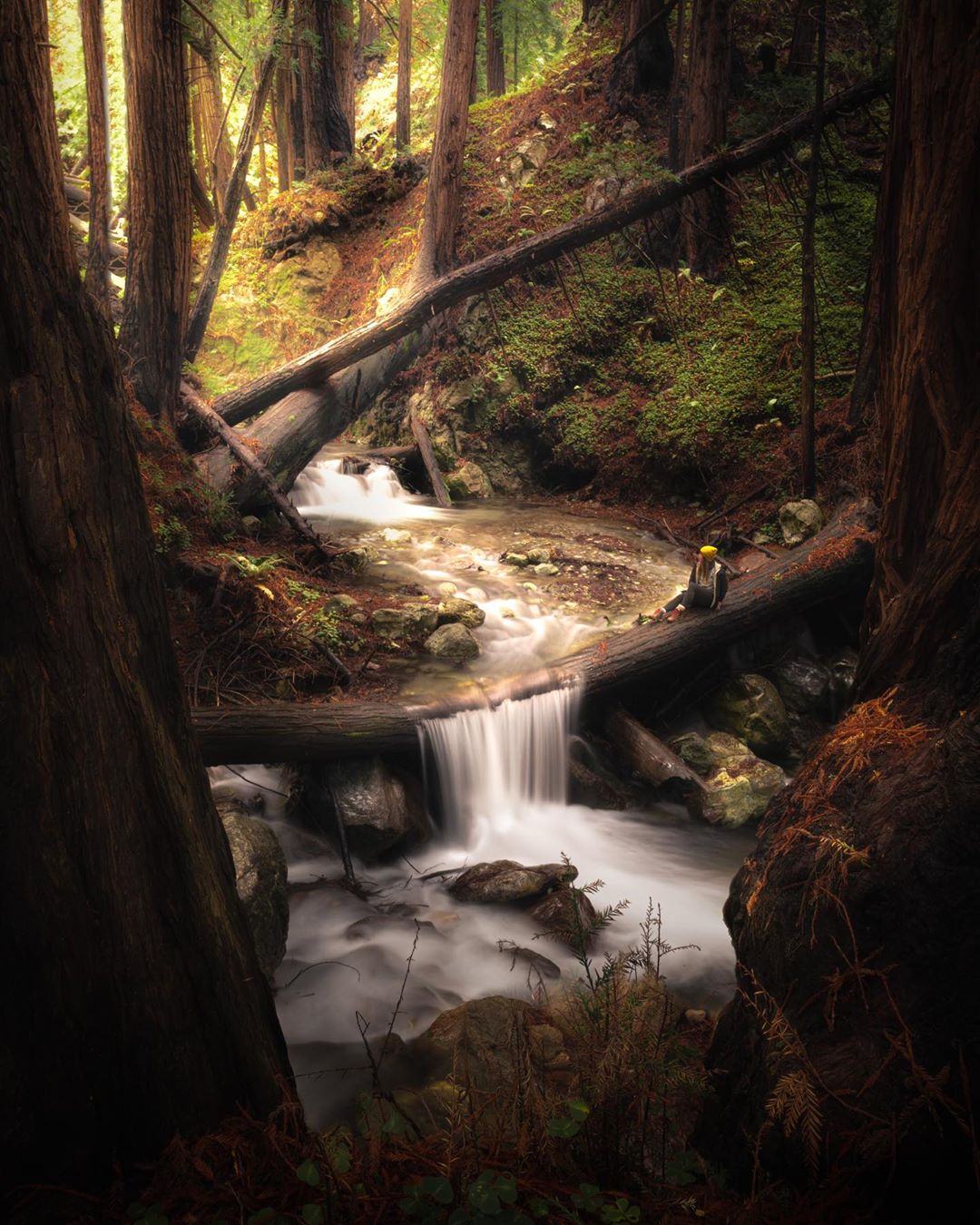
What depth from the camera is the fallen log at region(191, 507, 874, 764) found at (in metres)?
5.18

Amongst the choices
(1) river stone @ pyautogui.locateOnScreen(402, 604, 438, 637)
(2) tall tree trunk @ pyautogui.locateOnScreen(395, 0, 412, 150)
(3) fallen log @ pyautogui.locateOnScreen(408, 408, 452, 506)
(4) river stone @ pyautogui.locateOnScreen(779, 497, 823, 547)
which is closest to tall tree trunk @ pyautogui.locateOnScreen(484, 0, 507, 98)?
(2) tall tree trunk @ pyautogui.locateOnScreen(395, 0, 412, 150)

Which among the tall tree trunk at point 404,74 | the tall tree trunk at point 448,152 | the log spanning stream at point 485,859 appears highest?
the tall tree trunk at point 404,74

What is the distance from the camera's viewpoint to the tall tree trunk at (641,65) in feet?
47.7

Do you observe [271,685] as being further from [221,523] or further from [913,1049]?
[913,1049]

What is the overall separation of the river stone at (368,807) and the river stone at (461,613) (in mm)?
2332

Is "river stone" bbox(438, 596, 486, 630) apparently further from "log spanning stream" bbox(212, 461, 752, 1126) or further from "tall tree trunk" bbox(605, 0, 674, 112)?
"tall tree trunk" bbox(605, 0, 674, 112)

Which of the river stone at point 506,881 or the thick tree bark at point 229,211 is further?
the thick tree bark at point 229,211

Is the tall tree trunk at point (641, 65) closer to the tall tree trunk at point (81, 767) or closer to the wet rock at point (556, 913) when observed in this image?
the wet rock at point (556, 913)

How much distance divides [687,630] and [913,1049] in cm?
505

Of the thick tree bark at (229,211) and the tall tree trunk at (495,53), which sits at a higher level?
the tall tree trunk at (495,53)

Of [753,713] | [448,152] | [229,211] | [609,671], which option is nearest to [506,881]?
[609,671]

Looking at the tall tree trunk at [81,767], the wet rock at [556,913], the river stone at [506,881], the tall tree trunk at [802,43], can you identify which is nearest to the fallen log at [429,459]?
the river stone at [506,881]

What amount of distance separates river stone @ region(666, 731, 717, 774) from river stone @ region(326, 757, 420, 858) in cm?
262

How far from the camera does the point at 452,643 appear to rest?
7.32 metres
